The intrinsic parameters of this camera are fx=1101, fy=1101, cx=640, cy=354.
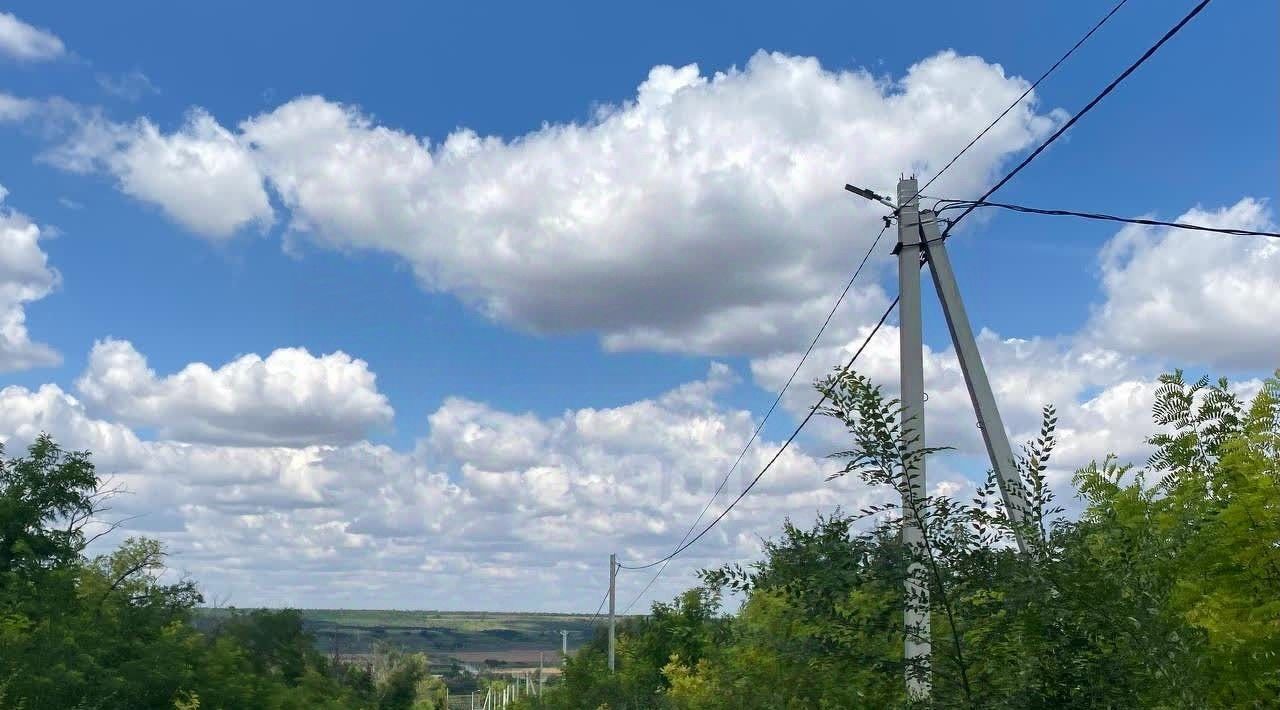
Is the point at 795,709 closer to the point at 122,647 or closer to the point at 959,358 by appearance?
the point at 959,358

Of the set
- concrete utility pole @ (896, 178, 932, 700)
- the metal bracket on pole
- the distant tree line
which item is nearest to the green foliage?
concrete utility pole @ (896, 178, 932, 700)

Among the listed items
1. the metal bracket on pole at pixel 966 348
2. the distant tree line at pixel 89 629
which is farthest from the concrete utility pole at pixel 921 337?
the distant tree line at pixel 89 629

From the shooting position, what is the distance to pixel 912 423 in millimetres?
10508

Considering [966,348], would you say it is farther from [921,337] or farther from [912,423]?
[912,423]

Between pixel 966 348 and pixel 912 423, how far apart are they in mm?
3212

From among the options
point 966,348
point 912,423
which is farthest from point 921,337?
point 966,348

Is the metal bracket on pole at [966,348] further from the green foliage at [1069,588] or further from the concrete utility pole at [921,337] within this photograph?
the green foliage at [1069,588]

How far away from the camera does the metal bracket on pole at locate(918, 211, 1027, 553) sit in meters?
12.8

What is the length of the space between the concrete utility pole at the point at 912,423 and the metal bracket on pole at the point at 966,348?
274 millimetres

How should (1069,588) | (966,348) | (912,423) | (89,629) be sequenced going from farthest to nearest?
(89,629) → (966,348) → (912,423) → (1069,588)

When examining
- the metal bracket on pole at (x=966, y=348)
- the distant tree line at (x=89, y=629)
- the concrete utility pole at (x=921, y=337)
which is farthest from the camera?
the distant tree line at (x=89, y=629)

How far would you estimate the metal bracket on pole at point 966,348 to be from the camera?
42.1 feet

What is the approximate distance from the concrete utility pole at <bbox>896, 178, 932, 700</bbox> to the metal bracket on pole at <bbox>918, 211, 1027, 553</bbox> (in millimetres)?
274

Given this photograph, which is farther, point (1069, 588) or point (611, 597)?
point (611, 597)
